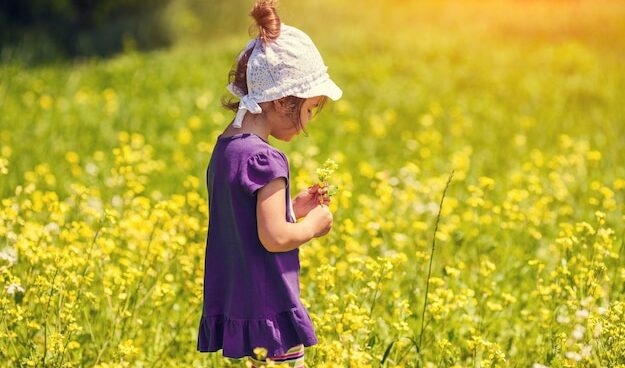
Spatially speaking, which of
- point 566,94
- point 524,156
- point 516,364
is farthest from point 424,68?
point 516,364

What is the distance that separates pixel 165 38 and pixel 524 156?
6463mm

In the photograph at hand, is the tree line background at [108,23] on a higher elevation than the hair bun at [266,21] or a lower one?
lower

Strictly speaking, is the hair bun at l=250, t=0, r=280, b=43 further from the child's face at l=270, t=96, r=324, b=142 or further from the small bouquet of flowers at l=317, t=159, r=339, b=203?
the small bouquet of flowers at l=317, t=159, r=339, b=203

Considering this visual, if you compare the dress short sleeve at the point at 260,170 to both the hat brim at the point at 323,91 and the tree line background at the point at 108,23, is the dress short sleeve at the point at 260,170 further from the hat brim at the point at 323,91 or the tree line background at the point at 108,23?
the tree line background at the point at 108,23

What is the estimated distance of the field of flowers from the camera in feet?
11.7

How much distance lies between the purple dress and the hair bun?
31 cm

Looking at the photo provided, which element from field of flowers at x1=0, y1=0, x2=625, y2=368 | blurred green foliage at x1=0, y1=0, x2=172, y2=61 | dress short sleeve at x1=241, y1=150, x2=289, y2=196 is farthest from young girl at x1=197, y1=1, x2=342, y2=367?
blurred green foliage at x1=0, y1=0, x2=172, y2=61

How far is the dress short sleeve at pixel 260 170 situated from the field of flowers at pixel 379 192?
54 centimetres

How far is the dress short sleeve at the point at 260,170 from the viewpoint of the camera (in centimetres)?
275

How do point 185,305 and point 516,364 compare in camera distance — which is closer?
point 516,364

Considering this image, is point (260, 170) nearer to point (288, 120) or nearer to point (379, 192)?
point (288, 120)

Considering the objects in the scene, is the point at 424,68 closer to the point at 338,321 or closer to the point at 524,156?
the point at 524,156

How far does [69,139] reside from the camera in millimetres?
7164

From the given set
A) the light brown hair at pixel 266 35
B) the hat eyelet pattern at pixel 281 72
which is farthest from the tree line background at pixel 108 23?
the hat eyelet pattern at pixel 281 72
